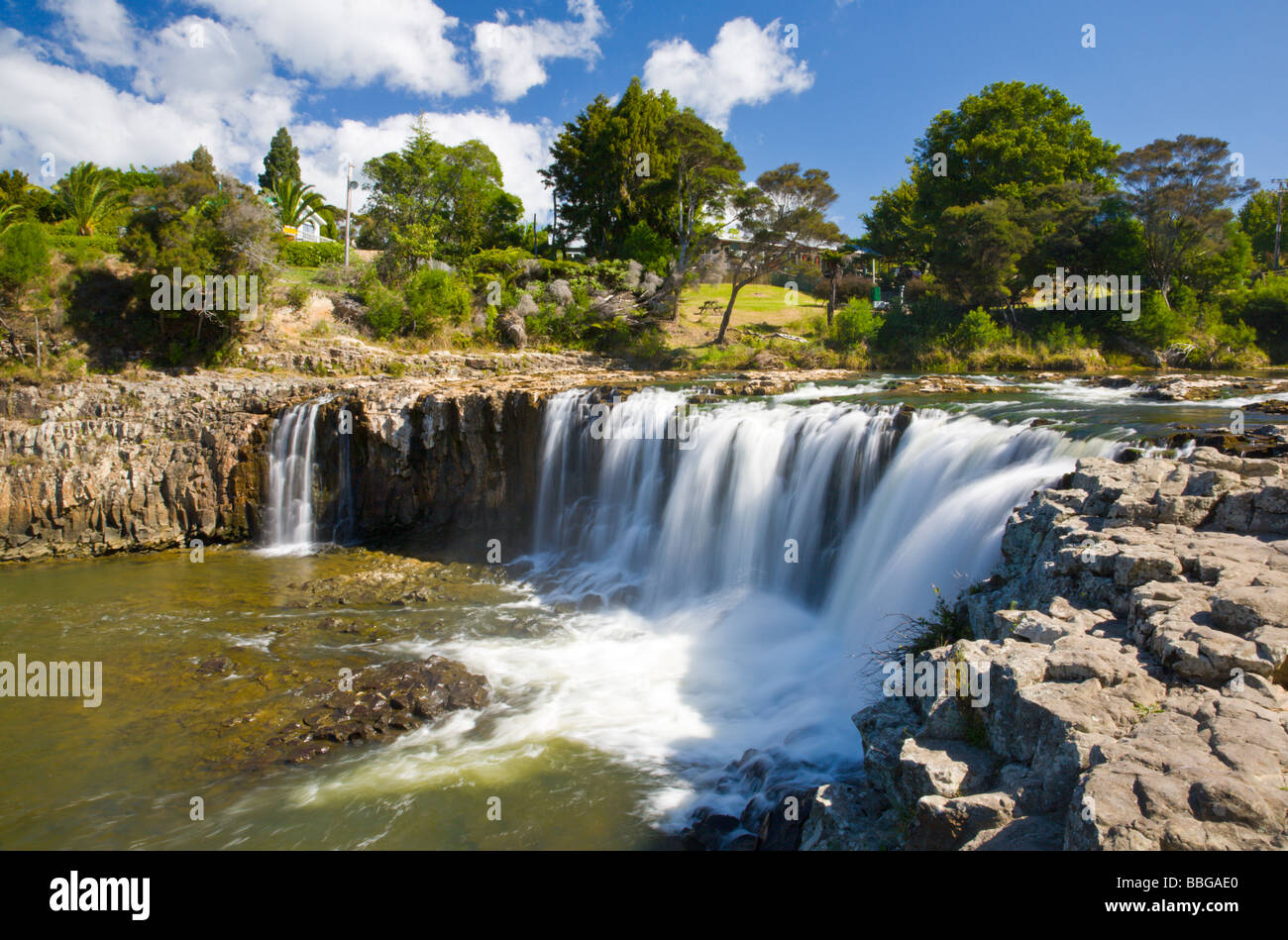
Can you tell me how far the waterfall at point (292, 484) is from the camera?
17797 millimetres

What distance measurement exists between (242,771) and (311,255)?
33.1 metres

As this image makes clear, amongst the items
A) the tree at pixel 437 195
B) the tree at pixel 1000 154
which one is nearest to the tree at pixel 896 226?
the tree at pixel 1000 154

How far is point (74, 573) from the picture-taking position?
1544cm

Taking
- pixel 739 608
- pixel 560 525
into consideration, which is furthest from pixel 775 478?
pixel 560 525

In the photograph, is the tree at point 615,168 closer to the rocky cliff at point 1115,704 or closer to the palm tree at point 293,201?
the palm tree at point 293,201

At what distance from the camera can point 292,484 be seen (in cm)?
1784

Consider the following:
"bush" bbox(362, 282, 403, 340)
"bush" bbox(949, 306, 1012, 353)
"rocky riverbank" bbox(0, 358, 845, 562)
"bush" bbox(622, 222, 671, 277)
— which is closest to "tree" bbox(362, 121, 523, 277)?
"bush" bbox(622, 222, 671, 277)

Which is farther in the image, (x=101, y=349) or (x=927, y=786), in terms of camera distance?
(x=101, y=349)

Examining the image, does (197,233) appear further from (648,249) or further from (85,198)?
(648,249)

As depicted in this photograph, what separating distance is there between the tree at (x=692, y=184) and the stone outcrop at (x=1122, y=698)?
2676 centimetres

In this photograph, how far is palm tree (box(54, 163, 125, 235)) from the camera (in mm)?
29562
